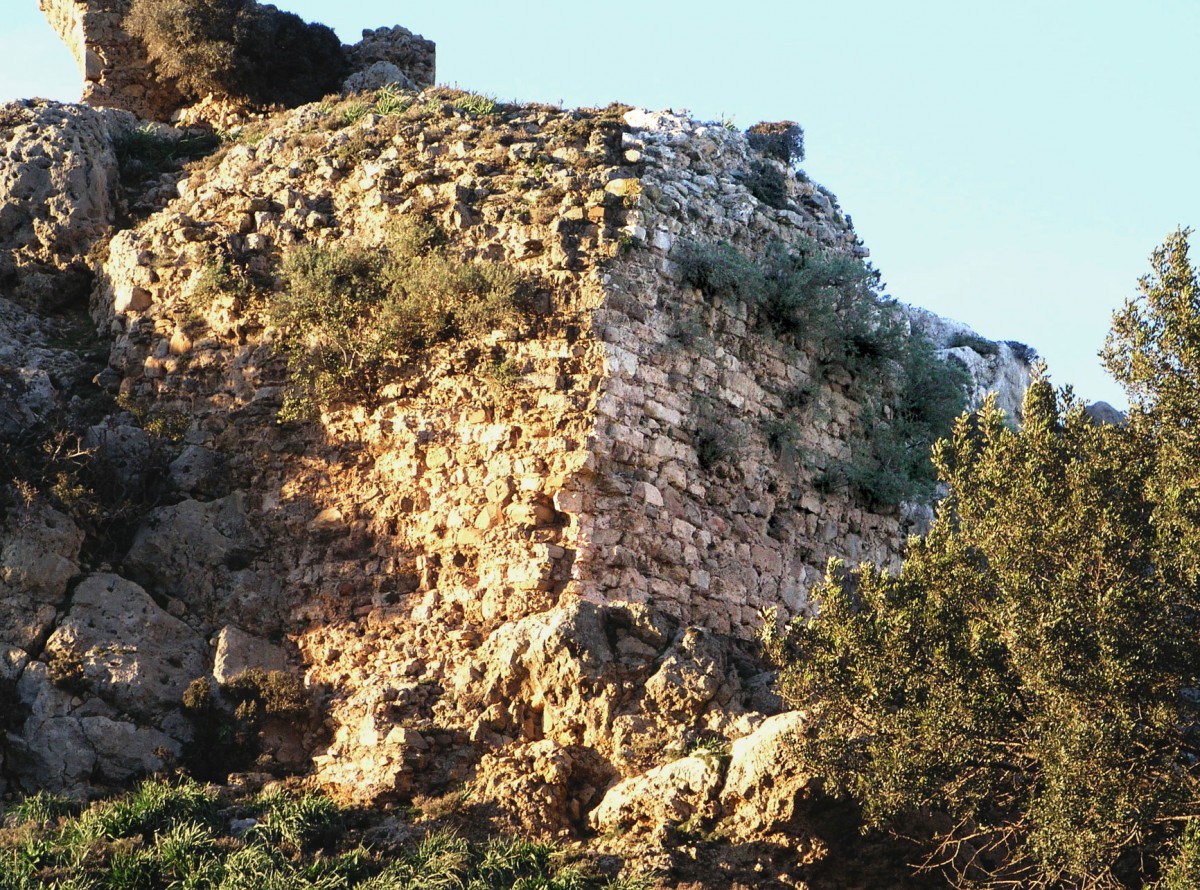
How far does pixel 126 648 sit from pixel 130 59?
10.4 metres

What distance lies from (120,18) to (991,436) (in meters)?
14.1

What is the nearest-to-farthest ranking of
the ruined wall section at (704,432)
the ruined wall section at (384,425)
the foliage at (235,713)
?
the foliage at (235,713)
the ruined wall section at (384,425)
the ruined wall section at (704,432)

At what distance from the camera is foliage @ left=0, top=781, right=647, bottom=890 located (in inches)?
426

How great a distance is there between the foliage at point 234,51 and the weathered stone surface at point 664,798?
11433mm

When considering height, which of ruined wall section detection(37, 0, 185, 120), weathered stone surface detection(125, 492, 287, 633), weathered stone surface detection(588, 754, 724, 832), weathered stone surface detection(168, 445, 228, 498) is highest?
ruined wall section detection(37, 0, 185, 120)

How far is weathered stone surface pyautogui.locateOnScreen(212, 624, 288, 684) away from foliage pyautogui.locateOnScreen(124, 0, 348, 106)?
28.2 feet

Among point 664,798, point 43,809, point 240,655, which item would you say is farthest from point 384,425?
point 664,798

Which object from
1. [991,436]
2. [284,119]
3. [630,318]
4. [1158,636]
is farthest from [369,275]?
[1158,636]

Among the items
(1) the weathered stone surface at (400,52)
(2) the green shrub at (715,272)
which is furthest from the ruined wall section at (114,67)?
(2) the green shrub at (715,272)

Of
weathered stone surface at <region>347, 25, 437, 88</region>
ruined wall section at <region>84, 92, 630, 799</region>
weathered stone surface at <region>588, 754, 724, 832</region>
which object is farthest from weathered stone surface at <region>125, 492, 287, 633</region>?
weathered stone surface at <region>347, 25, 437, 88</region>

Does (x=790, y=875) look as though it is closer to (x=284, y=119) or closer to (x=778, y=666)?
(x=778, y=666)

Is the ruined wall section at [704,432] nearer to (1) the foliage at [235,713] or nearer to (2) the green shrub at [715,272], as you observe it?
(2) the green shrub at [715,272]

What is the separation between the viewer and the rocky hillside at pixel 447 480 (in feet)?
41.1

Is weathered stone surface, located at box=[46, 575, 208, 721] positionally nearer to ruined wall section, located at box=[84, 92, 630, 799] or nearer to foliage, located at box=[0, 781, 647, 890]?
ruined wall section, located at box=[84, 92, 630, 799]
